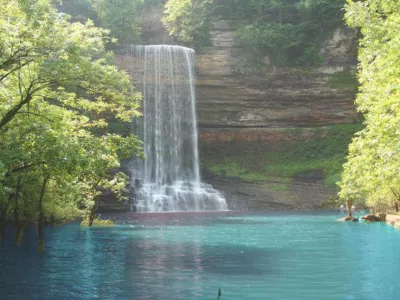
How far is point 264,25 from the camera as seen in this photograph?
183ft

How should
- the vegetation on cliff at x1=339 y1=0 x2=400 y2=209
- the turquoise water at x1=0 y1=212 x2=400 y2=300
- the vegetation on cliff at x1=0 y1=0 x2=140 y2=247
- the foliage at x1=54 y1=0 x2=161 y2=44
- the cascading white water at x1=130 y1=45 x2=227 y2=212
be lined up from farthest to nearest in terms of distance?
the foliage at x1=54 y1=0 x2=161 y2=44
the cascading white water at x1=130 y1=45 x2=227 y2=212
the vegetation on cliff at x1=339 y1=0 x2=400 y2=209
the vegetation on cliff at x1=0 y1=0 x2=140 y2=247
the turquoise water at x1=0 y1=212 x2=400 y2=300

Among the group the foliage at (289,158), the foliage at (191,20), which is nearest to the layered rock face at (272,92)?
the foliage at (191,20)

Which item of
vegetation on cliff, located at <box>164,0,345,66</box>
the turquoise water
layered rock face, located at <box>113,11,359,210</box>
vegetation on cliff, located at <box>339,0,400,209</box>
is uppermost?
vegetation on cliff, located at <box>164,0,345,66</box>

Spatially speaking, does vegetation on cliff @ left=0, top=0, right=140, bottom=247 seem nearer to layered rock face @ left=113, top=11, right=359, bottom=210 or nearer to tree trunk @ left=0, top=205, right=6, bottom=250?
tree trunk @ left=0, top=205, right=6, bottom=250

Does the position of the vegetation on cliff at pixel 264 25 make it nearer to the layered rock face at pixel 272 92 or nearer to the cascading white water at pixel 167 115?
the layered rock face at pixel 272 92

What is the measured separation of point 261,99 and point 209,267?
1662 inches

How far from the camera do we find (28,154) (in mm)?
12953

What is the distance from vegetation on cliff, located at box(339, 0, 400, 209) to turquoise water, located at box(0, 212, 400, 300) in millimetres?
3022

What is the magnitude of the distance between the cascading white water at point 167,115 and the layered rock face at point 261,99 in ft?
3.69

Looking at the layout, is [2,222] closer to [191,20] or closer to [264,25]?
[191,20]

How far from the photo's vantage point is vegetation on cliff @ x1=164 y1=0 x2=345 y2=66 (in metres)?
53.9

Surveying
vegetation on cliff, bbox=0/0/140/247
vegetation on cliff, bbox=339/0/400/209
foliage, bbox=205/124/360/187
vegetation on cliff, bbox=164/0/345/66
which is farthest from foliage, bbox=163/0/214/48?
vegetation on cliff, bbox=0/0/140/247

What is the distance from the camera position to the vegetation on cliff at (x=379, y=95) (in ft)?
42.7

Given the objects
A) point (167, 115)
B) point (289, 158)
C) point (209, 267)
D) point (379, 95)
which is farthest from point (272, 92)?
point (209, 267)
